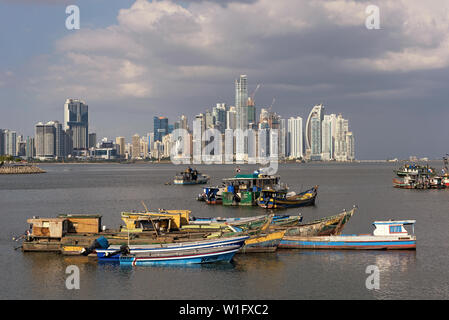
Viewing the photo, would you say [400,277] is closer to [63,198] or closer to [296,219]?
[296,219]

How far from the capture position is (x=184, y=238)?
1458 inches

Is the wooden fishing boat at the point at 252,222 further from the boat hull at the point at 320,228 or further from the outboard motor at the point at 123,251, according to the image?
the outboard motor at the point at 123,251

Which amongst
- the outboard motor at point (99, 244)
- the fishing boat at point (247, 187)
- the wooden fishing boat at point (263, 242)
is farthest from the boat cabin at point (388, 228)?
the fishing boat at point (247, 187)

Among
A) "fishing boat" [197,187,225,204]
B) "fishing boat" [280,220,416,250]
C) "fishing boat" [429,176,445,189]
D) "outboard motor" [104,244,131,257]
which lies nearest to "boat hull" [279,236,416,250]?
"fishing boat" [280,220,416,250]

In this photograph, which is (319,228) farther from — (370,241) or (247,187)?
(247,187)

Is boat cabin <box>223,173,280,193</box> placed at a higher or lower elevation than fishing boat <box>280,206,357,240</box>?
higher

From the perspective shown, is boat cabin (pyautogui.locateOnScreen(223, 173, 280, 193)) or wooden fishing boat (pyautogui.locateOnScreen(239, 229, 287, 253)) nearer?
wooden fishing boat (pyautogui.locateOnScreen(239, 229, 287, 253))

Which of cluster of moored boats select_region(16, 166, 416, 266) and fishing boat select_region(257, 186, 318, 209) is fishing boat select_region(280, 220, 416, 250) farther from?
fishing boat select_region(257, 186, 318, 209)

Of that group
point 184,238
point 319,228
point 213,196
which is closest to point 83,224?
point 184,238

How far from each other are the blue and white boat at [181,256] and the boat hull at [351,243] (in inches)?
266

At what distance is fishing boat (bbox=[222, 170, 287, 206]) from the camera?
7219 cm

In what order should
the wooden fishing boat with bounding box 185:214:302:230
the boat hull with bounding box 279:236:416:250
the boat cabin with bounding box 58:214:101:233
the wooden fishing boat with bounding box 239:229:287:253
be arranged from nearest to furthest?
1. the wooden fishing boat with bounding box 239:229:287:253
2. the boat hull with bounding box 279:236:416:250
3. the boat cabin with bounding box 58:214:101:233
4. the wooden fishing boat with bounding box 185:214:302:230

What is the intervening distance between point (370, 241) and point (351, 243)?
150 centimetres
